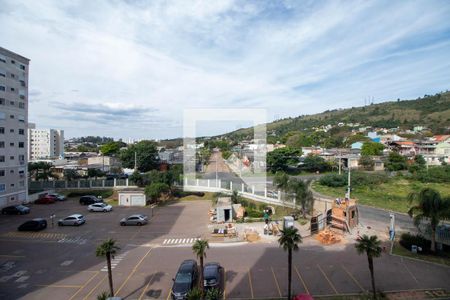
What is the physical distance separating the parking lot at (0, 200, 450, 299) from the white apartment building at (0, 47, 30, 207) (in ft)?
36.8

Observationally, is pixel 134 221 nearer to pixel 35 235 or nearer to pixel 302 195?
pixel 35 235

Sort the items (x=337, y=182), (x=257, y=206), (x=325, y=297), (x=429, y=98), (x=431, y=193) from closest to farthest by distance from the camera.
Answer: (x=325, y=297) < (x=431, y=193) < (x=257, y=206) < (x=337, y=182) < (x=429, y=98)

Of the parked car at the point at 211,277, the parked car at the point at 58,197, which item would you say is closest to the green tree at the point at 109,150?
the parked car at the point at 58,197

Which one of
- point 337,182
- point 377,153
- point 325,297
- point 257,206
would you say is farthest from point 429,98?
point 325,297

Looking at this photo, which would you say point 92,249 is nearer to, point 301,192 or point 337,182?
point 301,192

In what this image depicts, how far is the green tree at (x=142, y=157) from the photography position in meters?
63.2

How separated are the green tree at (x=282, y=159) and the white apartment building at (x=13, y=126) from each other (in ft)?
148

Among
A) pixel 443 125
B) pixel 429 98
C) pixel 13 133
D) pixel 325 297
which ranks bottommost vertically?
pixel 325 297

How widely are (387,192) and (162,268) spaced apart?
1550 inches

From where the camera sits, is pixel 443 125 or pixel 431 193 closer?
pixel 431 193

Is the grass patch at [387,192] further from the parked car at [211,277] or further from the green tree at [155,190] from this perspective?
the parked car at [211,277]

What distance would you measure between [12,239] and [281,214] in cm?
2541

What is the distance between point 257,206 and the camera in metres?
35.1

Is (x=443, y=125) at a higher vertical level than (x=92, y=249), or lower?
higher
